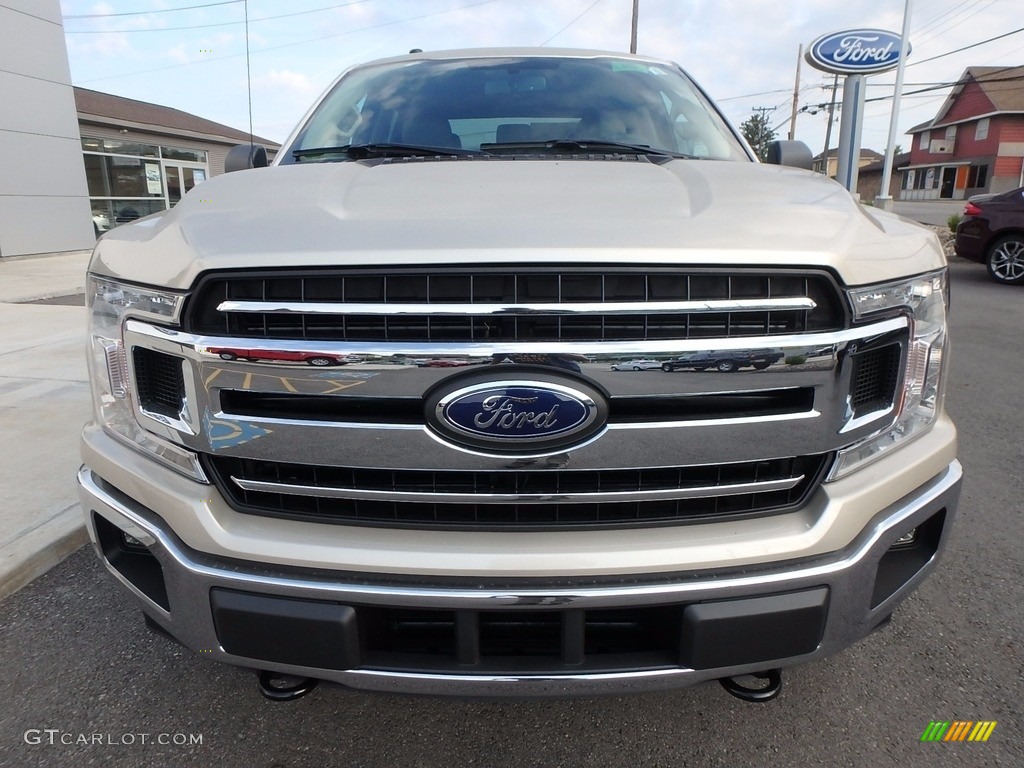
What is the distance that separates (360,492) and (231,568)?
312 millimetres

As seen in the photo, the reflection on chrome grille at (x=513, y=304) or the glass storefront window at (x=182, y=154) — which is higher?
the glass storefront window at (x=182, y=154)

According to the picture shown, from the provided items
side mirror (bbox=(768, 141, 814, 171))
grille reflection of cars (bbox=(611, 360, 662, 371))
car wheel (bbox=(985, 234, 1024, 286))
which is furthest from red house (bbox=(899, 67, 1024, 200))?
grille reflection of cars (bbox=(611, 360, 662, 371))

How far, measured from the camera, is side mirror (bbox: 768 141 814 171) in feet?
9.37

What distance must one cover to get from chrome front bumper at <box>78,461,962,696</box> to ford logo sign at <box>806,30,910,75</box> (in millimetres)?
17685

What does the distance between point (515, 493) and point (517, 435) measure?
144 mm

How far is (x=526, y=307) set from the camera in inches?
54.6

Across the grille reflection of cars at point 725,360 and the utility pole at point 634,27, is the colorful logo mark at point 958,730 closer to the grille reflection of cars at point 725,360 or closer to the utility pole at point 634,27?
the grille reflection of cars at point 725,360

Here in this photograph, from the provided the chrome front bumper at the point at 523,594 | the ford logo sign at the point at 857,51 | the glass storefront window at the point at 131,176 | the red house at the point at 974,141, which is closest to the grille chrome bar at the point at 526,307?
the chrome front bumper at the point at 523,594

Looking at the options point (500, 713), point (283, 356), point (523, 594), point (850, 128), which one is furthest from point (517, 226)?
point (850, 128)

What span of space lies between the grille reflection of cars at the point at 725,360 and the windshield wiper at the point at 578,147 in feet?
3.85

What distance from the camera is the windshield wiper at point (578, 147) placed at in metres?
2.41

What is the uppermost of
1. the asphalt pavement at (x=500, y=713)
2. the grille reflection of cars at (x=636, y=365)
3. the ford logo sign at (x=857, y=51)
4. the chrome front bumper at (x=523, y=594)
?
the ford logo sign at (x=857, y=51)

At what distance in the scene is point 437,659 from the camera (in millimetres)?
1463

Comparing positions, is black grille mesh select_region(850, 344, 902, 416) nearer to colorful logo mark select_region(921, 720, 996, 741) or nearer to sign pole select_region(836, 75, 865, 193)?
colorful logo mark select_region(921, 720, 996, 741)
